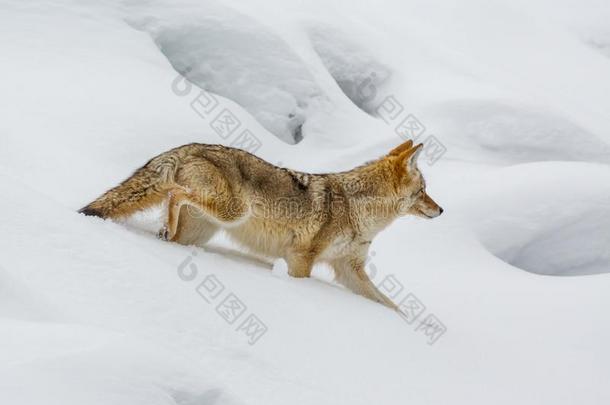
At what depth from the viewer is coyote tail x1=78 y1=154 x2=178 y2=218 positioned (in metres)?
5.69

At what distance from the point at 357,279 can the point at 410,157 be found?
48.4 inches

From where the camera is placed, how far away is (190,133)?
10031mm

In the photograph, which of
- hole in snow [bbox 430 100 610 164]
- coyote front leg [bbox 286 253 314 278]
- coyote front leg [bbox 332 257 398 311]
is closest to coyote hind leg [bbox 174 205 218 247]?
coyote front leg [bbox 286 253 314 278]

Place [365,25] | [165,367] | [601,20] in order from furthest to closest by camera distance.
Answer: [601,20]
[365,25]
[165,367]

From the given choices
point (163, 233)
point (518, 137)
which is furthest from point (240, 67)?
point (163, 233)

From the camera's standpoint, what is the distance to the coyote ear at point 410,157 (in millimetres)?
7062

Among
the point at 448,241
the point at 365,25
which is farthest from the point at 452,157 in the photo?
the point at 365,25

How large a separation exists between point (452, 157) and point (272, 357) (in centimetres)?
794

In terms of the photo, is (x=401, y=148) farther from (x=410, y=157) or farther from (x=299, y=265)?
(x=299, y=265)

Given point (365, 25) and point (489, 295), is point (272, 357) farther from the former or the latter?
point (365, 25)

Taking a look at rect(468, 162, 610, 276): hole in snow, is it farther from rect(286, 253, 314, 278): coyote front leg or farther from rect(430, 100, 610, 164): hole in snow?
rect(286, 253, 314, 278): coyote front leg

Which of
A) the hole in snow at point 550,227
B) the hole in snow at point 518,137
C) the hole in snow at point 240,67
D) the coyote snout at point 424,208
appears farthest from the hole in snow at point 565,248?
the hole in snow at point 240,67

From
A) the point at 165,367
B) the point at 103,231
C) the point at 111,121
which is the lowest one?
the point at 111,121

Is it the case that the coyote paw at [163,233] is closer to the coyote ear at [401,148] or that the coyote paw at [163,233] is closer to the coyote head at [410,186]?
the coyote head at [410,186]
